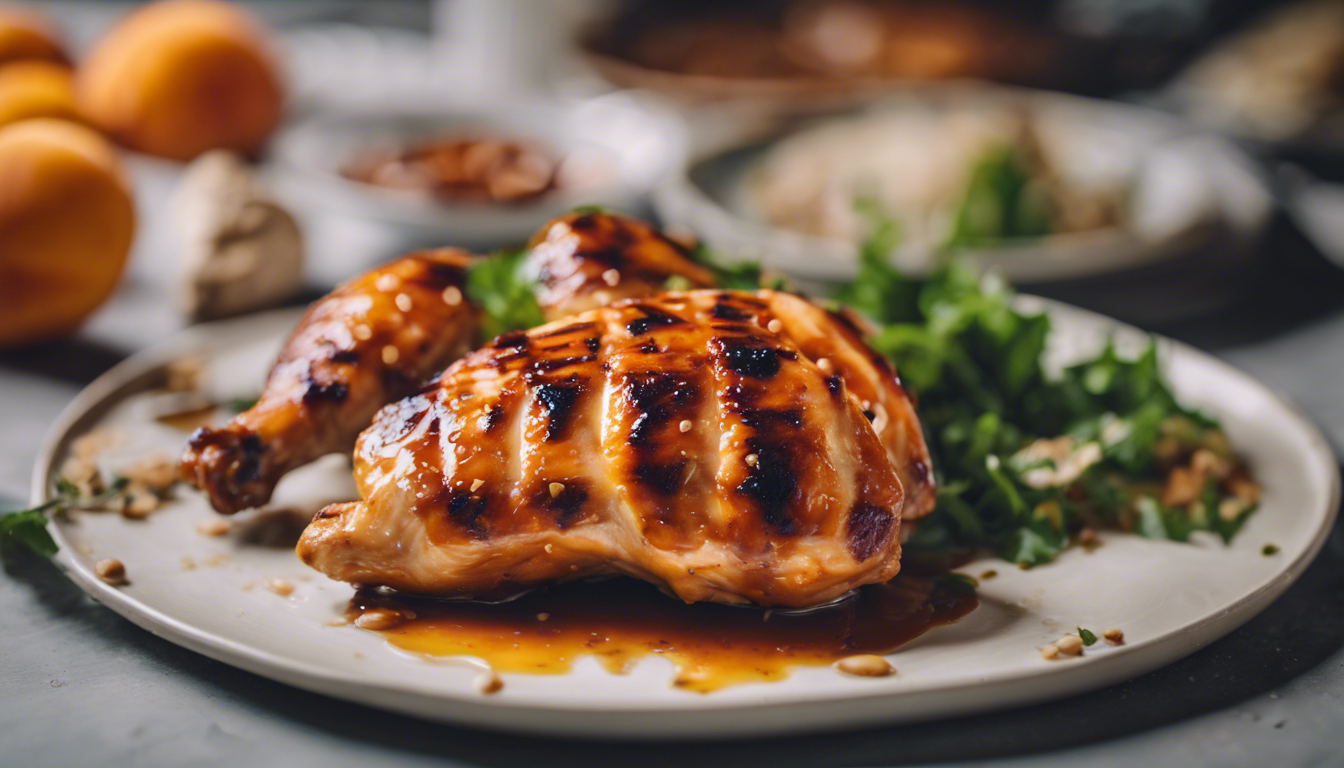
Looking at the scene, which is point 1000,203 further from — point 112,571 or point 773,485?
point 112,571

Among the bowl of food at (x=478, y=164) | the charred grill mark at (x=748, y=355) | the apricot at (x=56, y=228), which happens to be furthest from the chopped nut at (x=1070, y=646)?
the apricot at (x=56, y=228)

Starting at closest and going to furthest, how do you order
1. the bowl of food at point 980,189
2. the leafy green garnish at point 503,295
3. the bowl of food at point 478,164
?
the leafy green garnish at point 503,295
the bowl of food at point 980,189
the bowl of food at point 478,164

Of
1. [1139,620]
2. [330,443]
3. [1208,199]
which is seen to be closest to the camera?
[1139,620]

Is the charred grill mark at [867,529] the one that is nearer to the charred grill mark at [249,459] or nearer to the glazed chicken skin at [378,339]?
the glazed chicken skin at [378,339]

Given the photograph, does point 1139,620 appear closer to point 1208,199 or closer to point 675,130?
point 1208,199

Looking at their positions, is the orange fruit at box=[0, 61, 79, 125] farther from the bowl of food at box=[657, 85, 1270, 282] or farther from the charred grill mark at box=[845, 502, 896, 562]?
the charred grill mark at box=[845, 502, 896, 562]

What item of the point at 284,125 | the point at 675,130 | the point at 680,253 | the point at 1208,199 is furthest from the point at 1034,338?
the point at 284,125

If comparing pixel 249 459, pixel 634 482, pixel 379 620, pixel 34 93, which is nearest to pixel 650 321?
pixel 634 482

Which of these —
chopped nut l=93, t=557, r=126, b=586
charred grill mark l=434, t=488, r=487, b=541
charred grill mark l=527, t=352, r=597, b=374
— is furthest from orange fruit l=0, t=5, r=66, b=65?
charred grill mark l=434, t=488, r=487, b=541
